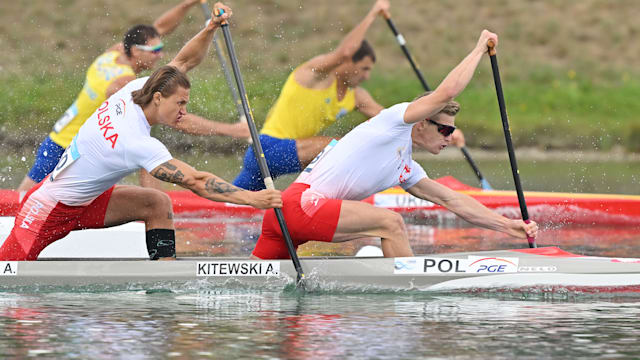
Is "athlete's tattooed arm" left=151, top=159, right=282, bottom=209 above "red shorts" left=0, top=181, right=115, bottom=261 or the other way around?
above

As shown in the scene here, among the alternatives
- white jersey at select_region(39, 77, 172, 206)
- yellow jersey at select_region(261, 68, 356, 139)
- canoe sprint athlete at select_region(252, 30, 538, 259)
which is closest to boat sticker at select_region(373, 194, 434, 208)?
yellow jersey at select_region(261, 68, 356, 139)

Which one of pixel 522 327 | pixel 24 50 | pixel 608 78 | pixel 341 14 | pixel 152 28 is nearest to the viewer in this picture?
pixel 522 327

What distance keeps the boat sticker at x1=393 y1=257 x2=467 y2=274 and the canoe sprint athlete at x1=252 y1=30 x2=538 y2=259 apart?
0.20 ft

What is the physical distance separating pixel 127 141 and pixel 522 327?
8.75ft

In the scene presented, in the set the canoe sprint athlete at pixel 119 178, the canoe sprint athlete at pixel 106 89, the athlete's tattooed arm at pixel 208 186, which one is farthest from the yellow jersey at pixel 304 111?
the athlete's tattooed arm at pixel 208 186

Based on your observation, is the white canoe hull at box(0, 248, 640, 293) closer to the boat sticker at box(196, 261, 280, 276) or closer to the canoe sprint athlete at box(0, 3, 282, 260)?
the boat sticker at box(196, 261, 280, 276)

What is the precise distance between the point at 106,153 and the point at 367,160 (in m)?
1.65

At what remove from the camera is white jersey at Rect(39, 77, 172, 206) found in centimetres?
808

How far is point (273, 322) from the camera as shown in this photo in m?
7.64

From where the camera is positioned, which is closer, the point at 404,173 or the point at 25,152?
the point at 404,173

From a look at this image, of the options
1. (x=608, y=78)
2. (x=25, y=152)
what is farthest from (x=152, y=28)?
(x=608, y=78)

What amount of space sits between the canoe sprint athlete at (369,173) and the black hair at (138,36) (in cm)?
353

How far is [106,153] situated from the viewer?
8188mm

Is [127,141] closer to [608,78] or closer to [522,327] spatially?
[522,327]
